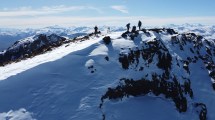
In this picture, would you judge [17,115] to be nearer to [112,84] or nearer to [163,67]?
[112,84]

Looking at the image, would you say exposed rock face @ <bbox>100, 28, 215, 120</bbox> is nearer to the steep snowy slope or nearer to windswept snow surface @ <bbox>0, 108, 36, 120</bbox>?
the steep snowy slope

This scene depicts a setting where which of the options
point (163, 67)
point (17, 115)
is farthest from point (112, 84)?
point (17, 115)

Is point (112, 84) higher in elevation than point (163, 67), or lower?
lower

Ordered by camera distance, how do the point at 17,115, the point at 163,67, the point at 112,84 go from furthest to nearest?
the point at 163,67
the point at 112,84
the point at 17,115

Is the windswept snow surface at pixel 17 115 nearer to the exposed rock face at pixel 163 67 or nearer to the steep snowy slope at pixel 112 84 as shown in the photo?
the steep snowy slope at pixel 112 84

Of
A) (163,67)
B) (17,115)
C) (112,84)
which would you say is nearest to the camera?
(17,115)

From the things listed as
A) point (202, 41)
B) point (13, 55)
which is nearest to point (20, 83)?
point (202, 41)

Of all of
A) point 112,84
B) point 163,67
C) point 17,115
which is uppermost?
point 163,67

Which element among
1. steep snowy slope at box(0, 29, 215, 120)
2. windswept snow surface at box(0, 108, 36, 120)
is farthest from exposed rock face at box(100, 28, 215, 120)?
windswept snow surface at box(0, 108, 36, 120)

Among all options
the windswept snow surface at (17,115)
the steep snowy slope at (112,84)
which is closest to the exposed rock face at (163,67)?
the steep snowy slope at (112,84)

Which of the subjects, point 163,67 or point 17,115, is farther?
point 163,67
